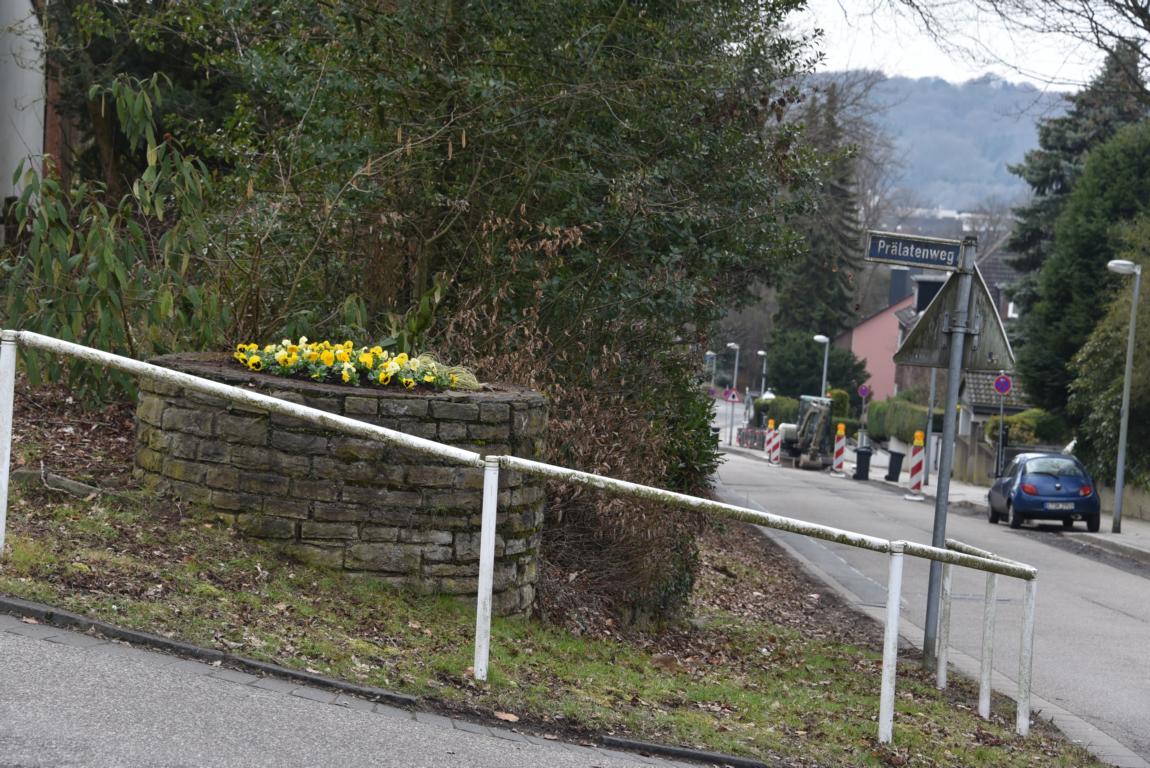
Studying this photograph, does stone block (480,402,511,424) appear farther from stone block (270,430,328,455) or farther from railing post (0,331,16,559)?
railing post (0,331,16,559)

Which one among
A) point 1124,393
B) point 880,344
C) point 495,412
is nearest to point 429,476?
point 495,412

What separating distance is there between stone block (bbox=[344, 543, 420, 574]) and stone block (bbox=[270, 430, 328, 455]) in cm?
52

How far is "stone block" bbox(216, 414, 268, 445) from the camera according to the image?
7.20 m

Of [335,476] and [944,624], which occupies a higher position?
[335,476]

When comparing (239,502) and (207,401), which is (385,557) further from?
(207,401)

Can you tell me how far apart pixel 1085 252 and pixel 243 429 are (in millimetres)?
35515

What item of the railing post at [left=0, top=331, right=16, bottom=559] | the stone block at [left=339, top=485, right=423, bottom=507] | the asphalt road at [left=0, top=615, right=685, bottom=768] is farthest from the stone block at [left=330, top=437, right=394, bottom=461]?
the asphalt road at [left=0, top=615, right=685, bottom=768]

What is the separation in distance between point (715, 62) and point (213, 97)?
10.7m

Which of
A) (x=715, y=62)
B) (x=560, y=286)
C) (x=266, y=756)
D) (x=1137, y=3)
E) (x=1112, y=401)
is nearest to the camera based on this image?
(x=266, y=756)

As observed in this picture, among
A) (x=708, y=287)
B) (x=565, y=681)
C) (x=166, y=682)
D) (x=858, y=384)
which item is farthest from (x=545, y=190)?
(x=858, y=384)

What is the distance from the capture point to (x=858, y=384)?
255ft

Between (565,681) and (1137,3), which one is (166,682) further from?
(1137,3)

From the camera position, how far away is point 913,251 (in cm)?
998

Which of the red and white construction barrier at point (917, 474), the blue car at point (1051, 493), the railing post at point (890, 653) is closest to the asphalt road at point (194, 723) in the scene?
the railing post at point (890, 653)
